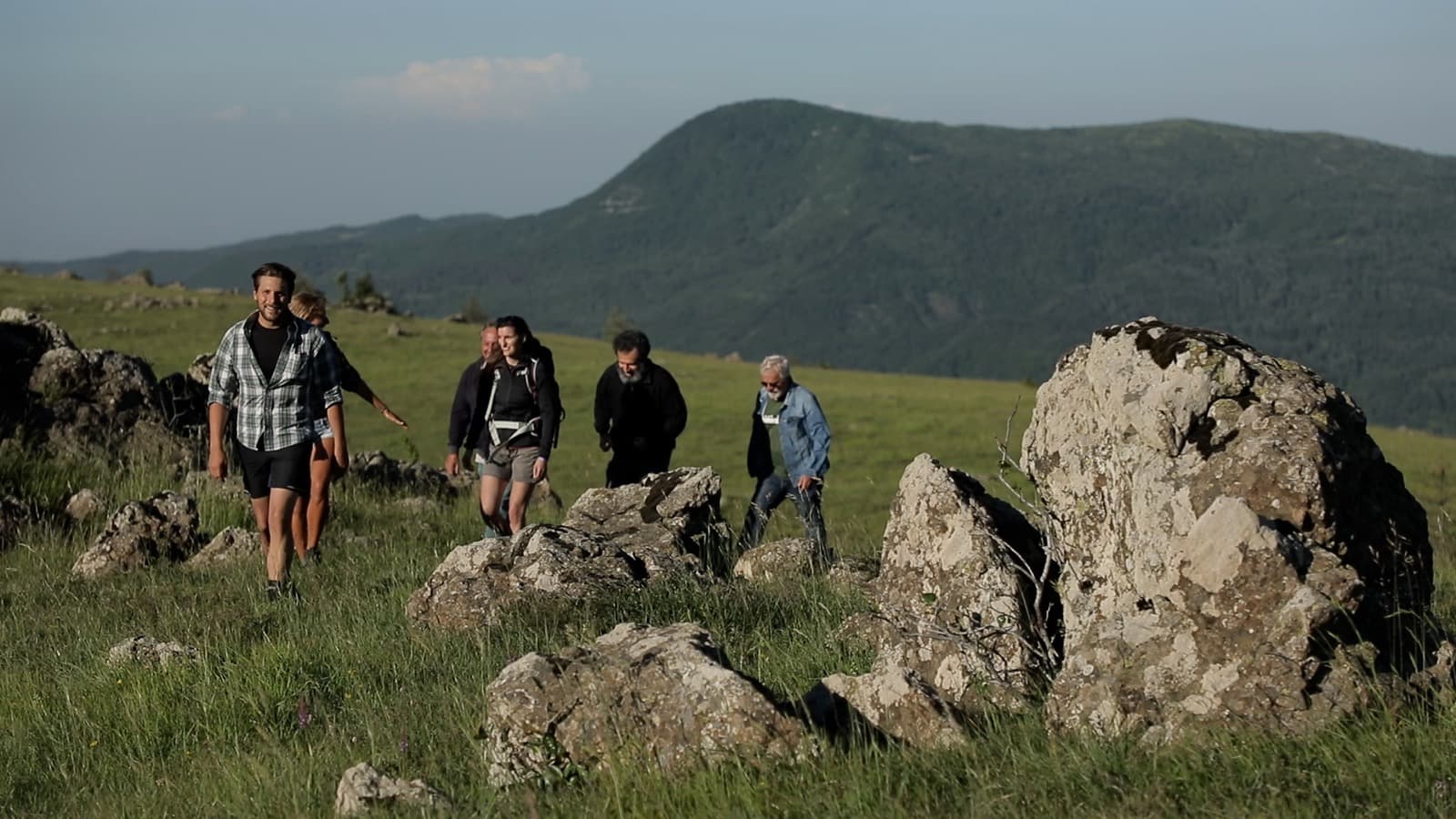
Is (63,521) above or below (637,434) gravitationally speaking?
below

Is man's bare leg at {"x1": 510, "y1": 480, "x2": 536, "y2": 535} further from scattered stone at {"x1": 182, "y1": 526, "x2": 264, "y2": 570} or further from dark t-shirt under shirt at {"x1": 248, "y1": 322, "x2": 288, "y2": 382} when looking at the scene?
dark t-shirt under shirt at {"x1": 248, "y1": 322, "x2": 288, "y2": 382}

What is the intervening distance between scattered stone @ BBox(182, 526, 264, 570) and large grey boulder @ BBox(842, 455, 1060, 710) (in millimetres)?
5808

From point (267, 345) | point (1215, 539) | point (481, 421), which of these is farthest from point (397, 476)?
point (1215, 539)

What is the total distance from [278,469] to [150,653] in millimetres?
A: 2548

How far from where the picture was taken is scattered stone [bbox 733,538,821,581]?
32.1 ft

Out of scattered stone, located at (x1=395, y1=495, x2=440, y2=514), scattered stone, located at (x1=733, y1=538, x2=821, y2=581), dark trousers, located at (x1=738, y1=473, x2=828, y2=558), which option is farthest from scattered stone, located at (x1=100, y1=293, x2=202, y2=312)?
scattered stone, located at (x1=733, y1=538, x2=821, y2=581)

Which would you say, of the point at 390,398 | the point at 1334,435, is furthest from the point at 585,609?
the point at 390,398

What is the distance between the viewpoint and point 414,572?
10305mm

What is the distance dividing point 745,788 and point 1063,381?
263 centimetres

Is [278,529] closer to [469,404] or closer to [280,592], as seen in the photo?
[280,592]

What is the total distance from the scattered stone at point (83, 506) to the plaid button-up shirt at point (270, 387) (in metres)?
3.74

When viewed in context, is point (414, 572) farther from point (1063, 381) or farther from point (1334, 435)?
point (1334, 435)

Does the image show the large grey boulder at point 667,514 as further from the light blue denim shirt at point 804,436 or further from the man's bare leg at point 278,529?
the man's bare leg at point 278,529

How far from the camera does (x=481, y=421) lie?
12.5 meters
